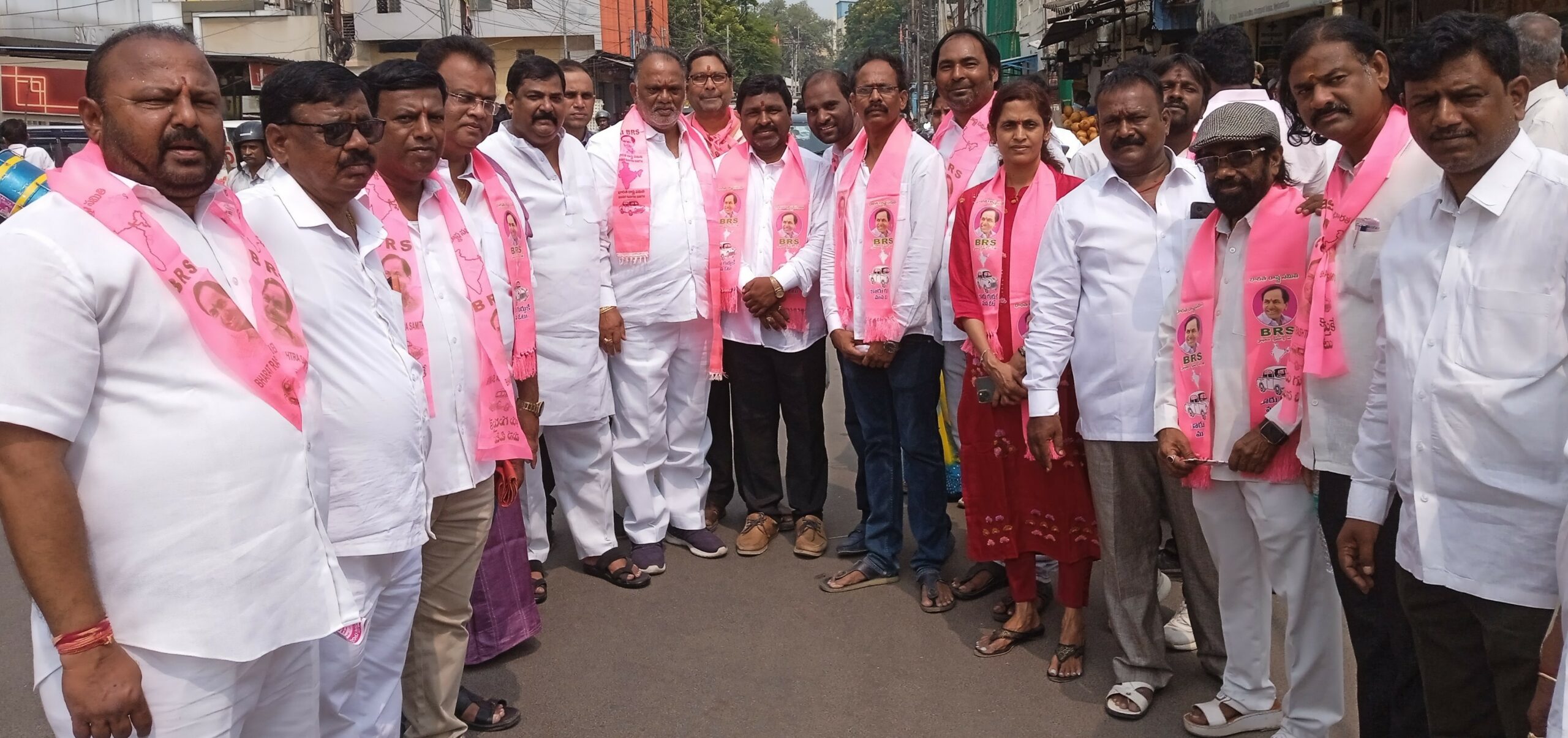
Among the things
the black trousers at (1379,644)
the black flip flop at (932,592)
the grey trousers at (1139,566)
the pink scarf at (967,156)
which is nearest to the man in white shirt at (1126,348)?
the grey trousers at (1139,566)

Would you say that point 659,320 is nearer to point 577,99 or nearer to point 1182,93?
point 577,99

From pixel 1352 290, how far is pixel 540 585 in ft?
11.2

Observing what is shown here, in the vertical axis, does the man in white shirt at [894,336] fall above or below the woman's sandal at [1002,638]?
above

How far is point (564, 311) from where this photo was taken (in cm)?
494

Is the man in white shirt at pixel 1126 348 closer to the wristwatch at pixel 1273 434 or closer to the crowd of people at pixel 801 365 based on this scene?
the crowd of people at pixel 801 365

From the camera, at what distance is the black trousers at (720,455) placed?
A: 580 cm

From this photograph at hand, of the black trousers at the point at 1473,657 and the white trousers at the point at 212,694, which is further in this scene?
the black trousers at the point at 1473,657

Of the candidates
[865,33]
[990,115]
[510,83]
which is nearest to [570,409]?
[510,83]

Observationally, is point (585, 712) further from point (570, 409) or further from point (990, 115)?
point (990, 115)

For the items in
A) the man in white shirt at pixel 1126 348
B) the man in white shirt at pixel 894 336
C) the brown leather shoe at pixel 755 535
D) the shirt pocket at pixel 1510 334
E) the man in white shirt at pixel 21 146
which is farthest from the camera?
the man in white shirt at pixel 21 146

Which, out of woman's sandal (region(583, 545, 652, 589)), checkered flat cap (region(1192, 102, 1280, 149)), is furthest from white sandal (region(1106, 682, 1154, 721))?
woman's sandal (region(583, 545, 652, 589))

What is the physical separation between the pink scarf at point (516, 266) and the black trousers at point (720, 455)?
1.74 metres

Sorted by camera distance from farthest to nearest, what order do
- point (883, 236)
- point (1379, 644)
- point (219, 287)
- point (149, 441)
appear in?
point (883, 236) < point (1379, 644) < point (219, 287) < point (149, 441)

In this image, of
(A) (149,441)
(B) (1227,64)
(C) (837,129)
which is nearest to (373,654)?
(A) (149,441)
